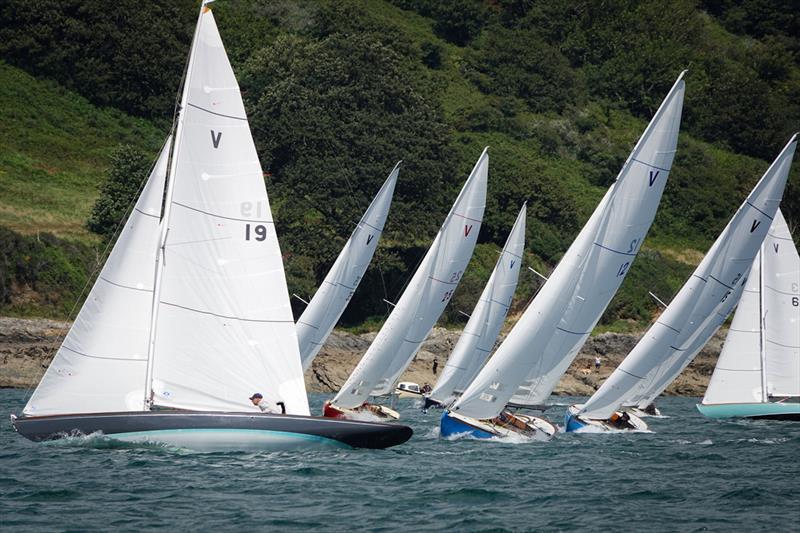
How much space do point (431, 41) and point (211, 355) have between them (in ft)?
257

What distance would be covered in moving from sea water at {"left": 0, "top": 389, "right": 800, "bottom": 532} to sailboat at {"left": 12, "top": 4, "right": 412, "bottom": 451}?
0.66 meters

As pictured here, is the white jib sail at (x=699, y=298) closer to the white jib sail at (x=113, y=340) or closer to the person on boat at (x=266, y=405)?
the person on boat at (x=266, y=405)

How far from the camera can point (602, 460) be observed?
30.2 metres

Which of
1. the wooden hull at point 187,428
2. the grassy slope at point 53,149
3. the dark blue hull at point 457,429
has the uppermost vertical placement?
the grassy slope at point 53,149

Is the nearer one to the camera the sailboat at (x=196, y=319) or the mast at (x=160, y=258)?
the sailboat at (x=196, y=319)

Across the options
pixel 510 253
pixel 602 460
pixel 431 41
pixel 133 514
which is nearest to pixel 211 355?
pixel 133 514

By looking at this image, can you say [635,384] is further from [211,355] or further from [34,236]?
[34,236]

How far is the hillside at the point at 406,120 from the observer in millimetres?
65188

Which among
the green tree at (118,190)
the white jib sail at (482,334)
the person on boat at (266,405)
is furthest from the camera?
the green tree at (118,190)

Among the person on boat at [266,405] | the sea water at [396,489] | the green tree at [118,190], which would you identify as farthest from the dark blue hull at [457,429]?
the green tree at [118,190]

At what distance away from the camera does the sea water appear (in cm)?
2058

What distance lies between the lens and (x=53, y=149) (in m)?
72.1

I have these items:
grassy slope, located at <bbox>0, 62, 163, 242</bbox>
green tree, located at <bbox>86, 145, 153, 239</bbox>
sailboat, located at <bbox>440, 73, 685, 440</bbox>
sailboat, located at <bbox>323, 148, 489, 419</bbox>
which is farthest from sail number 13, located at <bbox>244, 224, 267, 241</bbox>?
green tree, located at <bbox>86, 145, 153, 239</bbox>

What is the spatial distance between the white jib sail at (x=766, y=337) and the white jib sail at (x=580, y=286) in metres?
12.7
